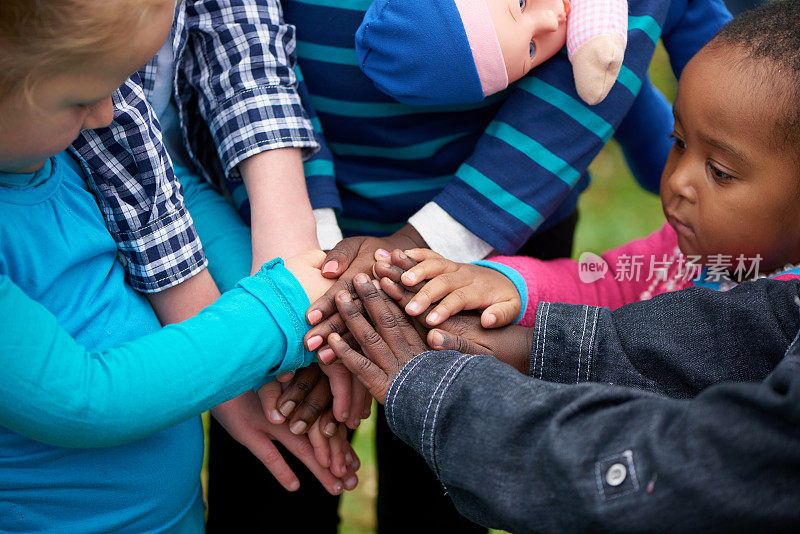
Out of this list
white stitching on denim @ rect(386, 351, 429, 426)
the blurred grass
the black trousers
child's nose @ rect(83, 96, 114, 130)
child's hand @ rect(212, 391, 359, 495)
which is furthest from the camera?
the blurred grass

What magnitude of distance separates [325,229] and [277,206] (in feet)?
0.37

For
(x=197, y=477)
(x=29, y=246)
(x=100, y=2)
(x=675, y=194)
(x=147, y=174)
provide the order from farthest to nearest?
(x=675, y=194) → (x=197, y=477) → (x=147, y=174) → (x=29, y=246) → (x=100, y=2)

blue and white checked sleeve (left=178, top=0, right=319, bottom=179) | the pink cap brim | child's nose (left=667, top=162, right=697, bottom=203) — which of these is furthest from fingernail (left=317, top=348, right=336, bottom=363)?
child's nose (left=667, top=162, right=697, bottom=203)

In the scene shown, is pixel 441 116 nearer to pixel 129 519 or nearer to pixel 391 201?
pixel 391 201

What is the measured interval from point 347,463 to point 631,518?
1.77 feet

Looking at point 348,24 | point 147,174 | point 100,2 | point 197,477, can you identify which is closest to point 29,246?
point 147,174

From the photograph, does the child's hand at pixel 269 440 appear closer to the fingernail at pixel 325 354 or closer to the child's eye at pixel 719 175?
the fingernail at pixel 325 354

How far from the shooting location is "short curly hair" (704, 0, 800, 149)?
1.01 meters

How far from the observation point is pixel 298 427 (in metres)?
1.08

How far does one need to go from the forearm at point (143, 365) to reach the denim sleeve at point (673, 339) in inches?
14.4

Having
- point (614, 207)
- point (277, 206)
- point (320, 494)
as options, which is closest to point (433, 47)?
point (277, 206)

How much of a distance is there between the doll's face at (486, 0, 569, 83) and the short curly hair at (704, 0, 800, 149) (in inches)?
11.2

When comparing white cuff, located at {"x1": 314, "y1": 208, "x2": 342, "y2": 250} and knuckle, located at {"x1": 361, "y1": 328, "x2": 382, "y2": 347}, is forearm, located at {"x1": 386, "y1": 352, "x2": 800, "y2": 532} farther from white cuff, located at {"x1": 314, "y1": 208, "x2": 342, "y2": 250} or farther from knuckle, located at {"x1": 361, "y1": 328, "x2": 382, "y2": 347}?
white cuff, located at {"x1": 314, "y1": 208, "x2": 342, "y2": 250}

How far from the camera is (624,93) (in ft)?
3.57
